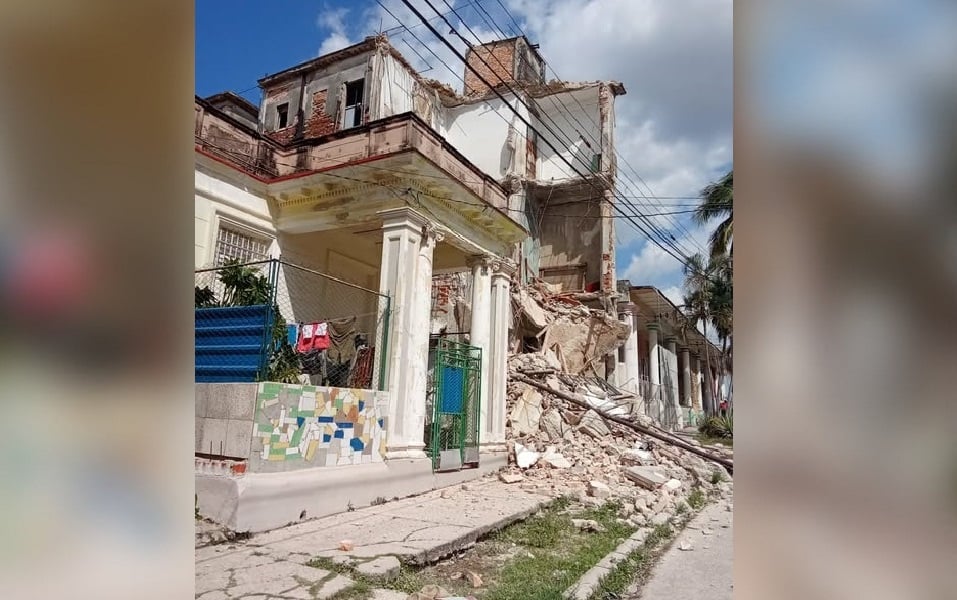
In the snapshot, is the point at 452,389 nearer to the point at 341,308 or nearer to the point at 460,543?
the point at 341,308

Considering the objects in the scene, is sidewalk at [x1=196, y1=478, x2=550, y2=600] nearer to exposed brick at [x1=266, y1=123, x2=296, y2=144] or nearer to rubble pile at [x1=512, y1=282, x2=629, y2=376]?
rubble pile at [x1=512, y1=282, x2=629, y2=376]

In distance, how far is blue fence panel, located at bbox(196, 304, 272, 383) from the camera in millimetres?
6921

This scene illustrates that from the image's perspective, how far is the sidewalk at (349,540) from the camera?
4465 millimetres

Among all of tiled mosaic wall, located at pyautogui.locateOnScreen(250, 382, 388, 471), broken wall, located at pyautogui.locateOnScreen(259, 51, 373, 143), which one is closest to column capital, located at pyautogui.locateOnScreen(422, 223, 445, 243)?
tiled mosaic wall, located at pyautogui.locateOnScreen(250, 382, 388, 471)

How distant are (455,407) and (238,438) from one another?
180 inches

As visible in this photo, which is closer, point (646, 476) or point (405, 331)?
point (405, 331)

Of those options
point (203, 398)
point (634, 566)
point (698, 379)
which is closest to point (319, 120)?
point (203, 398)

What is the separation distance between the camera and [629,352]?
24.1m

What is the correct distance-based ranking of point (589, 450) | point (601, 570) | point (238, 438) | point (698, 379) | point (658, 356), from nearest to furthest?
point (601, 570)
point (238, 438)
point (589, 450)
point (658, 356)
point (698, 379)

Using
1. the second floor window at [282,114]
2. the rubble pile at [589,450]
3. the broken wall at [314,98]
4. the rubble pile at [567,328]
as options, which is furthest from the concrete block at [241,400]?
the rubble pile at [567,328]
